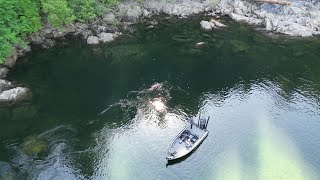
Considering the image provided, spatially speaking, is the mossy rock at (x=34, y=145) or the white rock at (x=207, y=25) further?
the white rock at (x=207, y=25)

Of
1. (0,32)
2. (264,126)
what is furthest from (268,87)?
(0,32)

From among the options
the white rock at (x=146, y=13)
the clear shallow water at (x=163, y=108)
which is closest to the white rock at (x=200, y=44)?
the clear shallow water at (x=163, y=108)

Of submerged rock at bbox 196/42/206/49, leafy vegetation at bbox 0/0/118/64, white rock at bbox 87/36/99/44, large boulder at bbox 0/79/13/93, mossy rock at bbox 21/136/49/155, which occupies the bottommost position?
mossy rock at bbox 21/136/49/155

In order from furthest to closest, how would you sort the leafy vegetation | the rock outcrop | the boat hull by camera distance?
the rock outcrop → the leafy vegetation → the boat hull

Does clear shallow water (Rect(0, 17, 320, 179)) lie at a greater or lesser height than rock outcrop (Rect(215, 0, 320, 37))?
lesser

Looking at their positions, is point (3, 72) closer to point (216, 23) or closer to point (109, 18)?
point (109, 18)

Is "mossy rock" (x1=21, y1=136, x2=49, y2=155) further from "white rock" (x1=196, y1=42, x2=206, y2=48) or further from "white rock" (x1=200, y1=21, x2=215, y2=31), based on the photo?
"white rock" (x1=200, y1=21, x2=215, y2=31)

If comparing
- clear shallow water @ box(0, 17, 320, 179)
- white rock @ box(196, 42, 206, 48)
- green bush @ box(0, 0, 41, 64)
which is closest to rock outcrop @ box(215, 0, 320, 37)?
clear shallow water @ box(0, 17, 320, 179)

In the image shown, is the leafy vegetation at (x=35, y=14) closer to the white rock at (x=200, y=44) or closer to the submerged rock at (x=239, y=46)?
the white rock at (x=200, y=44)
